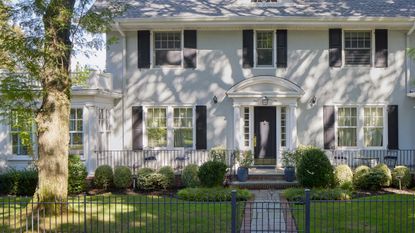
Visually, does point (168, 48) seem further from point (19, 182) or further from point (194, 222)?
point (194, 222)

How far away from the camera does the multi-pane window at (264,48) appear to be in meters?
18.3

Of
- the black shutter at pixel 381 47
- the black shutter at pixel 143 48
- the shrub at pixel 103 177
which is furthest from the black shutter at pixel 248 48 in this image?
the shrub at pixel 103 177

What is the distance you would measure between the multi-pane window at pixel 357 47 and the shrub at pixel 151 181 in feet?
28.1

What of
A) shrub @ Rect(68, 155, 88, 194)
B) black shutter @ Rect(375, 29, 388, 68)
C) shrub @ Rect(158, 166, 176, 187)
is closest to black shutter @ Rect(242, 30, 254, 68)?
black shutter @ Rect(375, 29, 388, 68)

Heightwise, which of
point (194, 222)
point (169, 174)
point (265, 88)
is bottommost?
point (194, 222)

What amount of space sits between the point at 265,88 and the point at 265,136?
6.33 ft

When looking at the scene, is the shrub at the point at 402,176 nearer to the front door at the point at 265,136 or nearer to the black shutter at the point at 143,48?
the front door at the point at 265,136

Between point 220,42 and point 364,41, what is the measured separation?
18.6 ft

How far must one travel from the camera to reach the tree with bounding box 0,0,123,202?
10.3 meters

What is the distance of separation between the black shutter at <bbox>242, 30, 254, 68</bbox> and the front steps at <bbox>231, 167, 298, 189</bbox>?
4.18 metres

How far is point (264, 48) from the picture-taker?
1827 centimetres

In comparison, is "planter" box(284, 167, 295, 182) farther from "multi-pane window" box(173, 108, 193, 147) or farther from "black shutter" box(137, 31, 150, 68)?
"black shutter" box(137, 31, 150, 68)

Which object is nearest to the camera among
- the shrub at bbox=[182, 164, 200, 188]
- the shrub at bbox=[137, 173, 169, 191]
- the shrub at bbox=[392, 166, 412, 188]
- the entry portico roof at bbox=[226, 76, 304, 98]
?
the shrub at bbox=[392, 166, 412, 188]

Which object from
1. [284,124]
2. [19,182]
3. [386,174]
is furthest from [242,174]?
[19,182]
